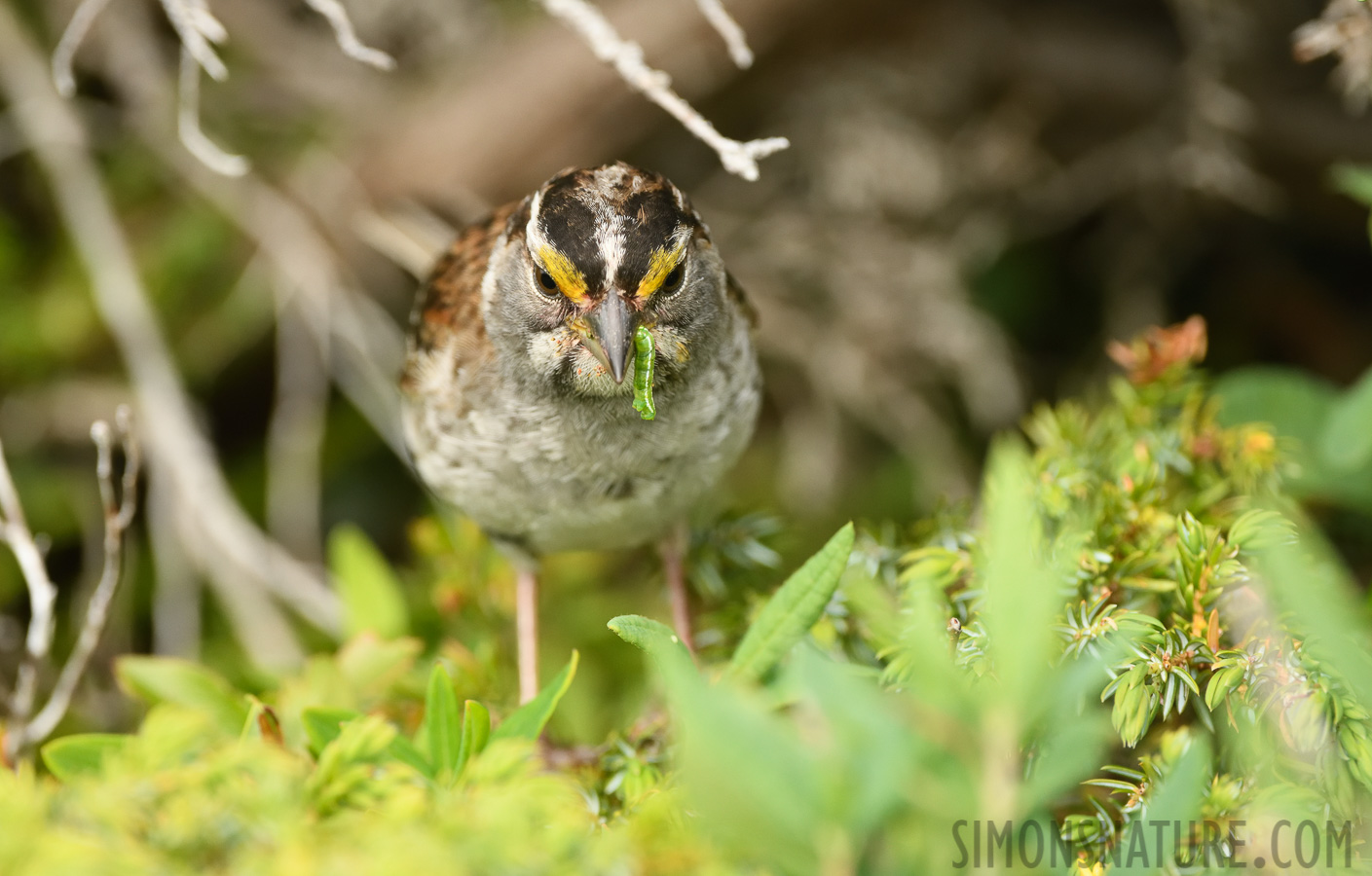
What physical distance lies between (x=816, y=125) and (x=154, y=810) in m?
3.99

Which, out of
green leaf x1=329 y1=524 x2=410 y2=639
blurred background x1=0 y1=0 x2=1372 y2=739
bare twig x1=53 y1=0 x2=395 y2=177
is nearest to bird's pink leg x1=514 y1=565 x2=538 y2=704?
green leaf x1=329 y1=524 x2=410 y2=639

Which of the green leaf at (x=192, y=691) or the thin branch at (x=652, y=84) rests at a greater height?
the thin branch at (x=652, y=84)

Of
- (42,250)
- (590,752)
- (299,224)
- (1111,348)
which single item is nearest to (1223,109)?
(1111,348)

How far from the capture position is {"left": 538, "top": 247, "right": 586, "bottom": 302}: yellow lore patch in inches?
96.8

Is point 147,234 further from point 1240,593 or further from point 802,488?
point 1240,593

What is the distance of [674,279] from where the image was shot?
2.57m

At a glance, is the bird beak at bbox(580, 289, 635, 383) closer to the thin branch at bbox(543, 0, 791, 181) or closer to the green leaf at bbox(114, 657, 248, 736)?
the thin branch at bbox(543, 0, 791, 181)

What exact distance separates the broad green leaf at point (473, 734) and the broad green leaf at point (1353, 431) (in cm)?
185

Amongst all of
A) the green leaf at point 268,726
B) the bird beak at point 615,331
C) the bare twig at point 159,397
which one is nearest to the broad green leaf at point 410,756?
the green leaf at point 268,726

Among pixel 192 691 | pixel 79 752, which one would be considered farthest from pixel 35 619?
pixel 79 752

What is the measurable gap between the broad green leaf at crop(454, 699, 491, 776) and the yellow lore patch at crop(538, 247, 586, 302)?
3.51 feet

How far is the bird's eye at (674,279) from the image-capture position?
254 centimetres

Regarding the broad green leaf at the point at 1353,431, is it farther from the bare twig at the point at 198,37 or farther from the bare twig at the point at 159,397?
the bare twig at the point at 159,397

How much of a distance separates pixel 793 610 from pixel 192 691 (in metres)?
1.32
